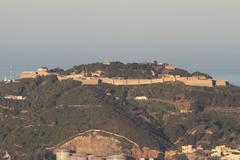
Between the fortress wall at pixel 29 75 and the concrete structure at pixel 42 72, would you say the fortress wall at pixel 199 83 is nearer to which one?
the concrete structure at pixel 42 72

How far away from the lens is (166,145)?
3046 inches

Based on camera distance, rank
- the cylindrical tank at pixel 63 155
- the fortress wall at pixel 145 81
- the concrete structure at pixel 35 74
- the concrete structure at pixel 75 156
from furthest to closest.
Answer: the concrete structure at pixel 35 74, the fortress wall at pixel 145 81, the cylindrical tank at pixel 63 155, the concrete structure at pixel 75 156

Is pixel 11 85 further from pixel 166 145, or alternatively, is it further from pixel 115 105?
pixel 166 145

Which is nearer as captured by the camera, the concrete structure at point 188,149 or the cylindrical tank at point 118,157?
the cylindrical tank at point 118,157

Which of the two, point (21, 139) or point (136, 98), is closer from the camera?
point (21, 139)

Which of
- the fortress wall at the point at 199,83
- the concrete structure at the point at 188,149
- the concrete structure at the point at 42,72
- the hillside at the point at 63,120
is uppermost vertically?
the concrete structure at the point at 42,72

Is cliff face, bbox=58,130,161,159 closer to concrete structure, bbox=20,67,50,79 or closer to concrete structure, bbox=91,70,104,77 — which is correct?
concrete structure, bbox=91,70,104,77

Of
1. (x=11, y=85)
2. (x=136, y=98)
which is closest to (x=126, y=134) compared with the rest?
(x=136, y=98)

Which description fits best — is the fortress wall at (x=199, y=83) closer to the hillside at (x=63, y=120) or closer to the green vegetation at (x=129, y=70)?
the green vegetation at (x=129, y=70)

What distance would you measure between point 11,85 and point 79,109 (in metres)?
10.2

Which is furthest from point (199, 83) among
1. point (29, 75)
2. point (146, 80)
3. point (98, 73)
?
point (29, 75)

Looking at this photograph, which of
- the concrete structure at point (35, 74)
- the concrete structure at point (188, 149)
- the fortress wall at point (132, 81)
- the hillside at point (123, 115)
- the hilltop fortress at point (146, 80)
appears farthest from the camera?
the concrete structure at point (35, 74)

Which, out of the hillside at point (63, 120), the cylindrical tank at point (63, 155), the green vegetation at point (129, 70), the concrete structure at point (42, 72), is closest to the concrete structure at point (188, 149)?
the hillside at point (63, 120)

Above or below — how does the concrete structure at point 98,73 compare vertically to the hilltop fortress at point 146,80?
above
